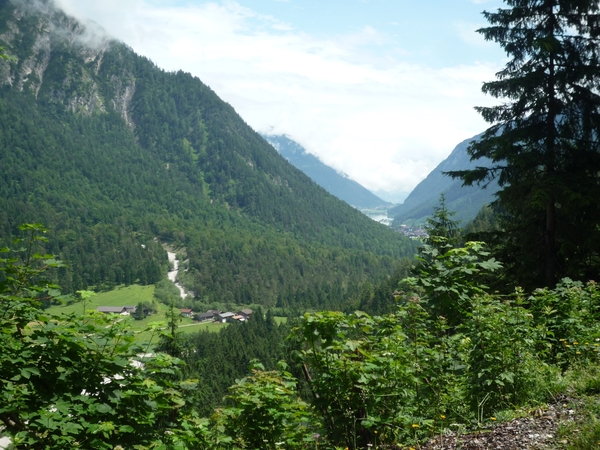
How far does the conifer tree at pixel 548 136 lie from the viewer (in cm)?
1052

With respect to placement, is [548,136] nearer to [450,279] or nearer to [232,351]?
[450,279]

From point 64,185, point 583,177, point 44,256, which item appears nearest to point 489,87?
point 583,177

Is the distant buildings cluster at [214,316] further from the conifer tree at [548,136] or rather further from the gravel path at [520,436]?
the gravel path at [520,436]

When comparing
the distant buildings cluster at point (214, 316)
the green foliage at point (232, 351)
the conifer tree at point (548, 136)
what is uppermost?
the conifer tree at point (548, 136)

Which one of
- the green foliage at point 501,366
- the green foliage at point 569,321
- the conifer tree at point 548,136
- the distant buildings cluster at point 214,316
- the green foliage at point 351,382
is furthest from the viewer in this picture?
the distant buildings cluster at point 214,316

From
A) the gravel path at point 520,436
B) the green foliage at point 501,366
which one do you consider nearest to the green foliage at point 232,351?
the green foliage at point 501,366

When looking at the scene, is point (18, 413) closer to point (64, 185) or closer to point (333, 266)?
point (333, 266)

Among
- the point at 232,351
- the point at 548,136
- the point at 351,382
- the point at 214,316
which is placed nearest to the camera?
the point at 351,382

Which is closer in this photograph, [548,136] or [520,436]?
[520,436]

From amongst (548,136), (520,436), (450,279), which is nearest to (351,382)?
(520,436)

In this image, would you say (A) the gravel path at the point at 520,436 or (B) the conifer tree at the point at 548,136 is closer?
(A) the gravel path at the point at 520,436

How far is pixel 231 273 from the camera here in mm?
155125

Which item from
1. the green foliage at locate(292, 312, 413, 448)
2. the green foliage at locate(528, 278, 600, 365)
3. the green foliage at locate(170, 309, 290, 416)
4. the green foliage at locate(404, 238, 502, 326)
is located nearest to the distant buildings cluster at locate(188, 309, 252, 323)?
the green foliage at locate(170, 309, 290, 416)

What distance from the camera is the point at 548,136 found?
11.0 m
